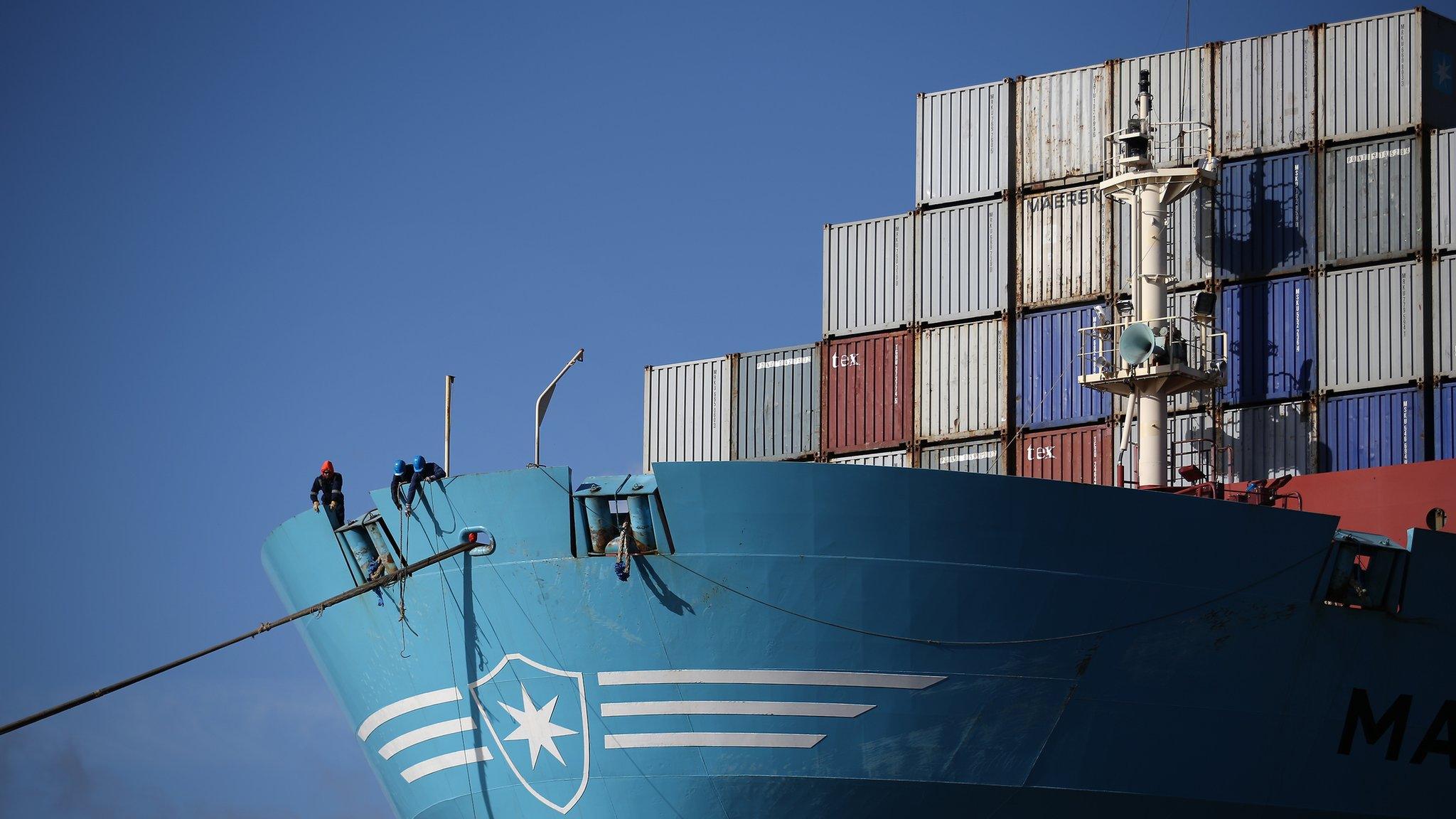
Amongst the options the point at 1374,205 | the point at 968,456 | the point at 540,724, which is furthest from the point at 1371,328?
the point at 540,724

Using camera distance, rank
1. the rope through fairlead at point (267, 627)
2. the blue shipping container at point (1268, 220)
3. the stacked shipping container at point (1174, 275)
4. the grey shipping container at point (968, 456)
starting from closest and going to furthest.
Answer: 1. the rope through fairlead at point (267, 627)
2. the stacked shipping container at point (1174, 275)
3. the blue shipping container at point (1268, 220)
4. the grey shipping container at point (968, 456)

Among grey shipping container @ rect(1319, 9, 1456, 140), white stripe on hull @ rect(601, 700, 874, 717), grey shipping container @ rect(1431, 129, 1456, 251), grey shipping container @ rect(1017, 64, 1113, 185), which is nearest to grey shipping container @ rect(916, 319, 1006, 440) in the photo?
grey shipping container @ rect(1017, 64, 1113, 185)

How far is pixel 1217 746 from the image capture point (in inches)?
805

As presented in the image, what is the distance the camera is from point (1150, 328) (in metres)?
24.0

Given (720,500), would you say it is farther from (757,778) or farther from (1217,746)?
(1217,746)

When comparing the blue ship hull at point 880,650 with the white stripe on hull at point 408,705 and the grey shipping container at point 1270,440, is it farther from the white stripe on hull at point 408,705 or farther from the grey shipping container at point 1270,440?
the grey shipping container at point 1270,440

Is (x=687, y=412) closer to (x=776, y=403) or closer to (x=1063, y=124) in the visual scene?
(x=776, y=403)

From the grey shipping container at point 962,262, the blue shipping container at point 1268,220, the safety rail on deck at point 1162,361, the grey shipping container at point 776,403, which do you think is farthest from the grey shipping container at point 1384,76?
the grey shipping container at point 776,403

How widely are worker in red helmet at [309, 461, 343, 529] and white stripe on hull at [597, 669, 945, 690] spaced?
15.0 feet

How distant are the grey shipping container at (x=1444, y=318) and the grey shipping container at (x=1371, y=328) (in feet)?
0.58

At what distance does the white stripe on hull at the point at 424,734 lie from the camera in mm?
20766

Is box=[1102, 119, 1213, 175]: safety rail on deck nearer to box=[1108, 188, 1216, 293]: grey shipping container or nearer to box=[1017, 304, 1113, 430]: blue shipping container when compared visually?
box=[1108, 188, 1216, 293]: grey shipping container

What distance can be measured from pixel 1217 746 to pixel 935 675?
338 cm

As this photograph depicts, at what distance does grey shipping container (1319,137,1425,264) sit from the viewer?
26.5 m
